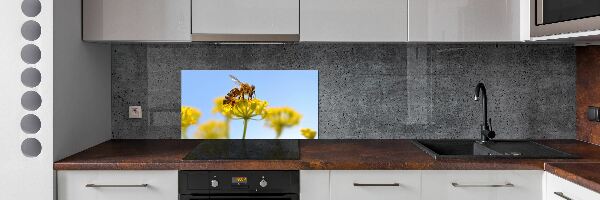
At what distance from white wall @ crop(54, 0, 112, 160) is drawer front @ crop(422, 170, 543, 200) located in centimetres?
148

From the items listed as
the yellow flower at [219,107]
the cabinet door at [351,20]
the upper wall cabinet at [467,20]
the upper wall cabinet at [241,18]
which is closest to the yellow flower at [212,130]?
the yellow flower at [219,107]

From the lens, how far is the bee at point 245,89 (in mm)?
3160

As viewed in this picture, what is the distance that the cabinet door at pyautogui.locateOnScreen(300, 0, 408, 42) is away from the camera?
2.76m

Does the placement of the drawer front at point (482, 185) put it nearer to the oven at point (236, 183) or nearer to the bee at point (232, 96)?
the oven at point (236, 183)

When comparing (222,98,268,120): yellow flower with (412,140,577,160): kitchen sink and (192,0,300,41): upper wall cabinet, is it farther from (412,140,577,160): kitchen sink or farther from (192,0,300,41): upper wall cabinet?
(412,140,577,160): kitchen sink

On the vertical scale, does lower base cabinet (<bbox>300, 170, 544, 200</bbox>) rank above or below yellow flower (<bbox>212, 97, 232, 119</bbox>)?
below

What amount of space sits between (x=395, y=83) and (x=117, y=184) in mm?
1463

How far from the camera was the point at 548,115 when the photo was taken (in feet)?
10.4
